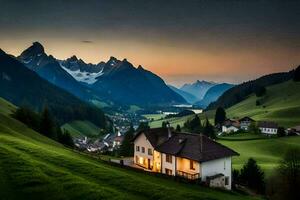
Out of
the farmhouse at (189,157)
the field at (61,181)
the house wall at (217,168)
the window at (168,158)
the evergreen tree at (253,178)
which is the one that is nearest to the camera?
the field at (61,181)

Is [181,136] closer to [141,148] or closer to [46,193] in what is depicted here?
[141,148]

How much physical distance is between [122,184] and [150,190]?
10.4ft

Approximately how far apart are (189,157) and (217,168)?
5.67 m

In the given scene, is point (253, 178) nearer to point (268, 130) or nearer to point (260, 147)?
point (260, 147)

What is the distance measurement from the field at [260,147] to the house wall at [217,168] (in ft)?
106

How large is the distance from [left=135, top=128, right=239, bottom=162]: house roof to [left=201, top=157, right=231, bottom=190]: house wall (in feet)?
3.33

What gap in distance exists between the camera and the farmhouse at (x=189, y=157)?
62.4 metres

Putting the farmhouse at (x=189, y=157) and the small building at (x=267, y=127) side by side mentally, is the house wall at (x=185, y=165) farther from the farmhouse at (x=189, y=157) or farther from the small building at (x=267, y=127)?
the small building at (x=267, y=127)

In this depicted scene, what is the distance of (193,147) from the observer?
216 ft

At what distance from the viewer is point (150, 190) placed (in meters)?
37.3

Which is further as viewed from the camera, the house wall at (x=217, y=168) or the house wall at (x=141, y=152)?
the house wall at (x=141, y=152)

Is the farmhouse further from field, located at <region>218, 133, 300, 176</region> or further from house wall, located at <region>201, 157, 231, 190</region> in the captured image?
field, located at <region>218, 133, 300, 176</region>

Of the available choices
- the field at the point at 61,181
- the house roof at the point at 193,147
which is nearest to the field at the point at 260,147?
the house roof at the point at 193,147

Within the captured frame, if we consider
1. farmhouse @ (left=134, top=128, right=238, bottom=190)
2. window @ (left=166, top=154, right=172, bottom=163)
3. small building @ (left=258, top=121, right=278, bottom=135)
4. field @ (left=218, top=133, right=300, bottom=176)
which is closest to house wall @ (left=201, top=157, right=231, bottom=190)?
farmhouse @ (left=134, top=128, right=238, bottom=190)
